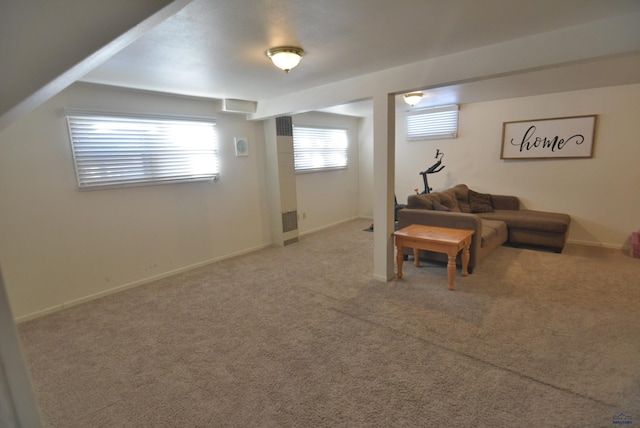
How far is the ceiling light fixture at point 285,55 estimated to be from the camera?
2268mm

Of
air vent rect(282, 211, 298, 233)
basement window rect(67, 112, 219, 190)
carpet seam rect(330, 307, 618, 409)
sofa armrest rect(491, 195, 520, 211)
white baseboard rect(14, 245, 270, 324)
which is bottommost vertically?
carpet seam rect(330, 307, 618, 409)

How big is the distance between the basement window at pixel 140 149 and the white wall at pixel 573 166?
13.7 feet

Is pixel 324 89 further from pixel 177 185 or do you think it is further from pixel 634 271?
pixel 634 271

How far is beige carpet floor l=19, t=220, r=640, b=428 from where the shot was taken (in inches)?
67.7

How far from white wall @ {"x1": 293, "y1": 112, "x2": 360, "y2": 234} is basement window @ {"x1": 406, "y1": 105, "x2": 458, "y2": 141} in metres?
1.31

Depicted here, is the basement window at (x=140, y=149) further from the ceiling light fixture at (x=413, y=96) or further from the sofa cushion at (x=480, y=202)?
the sofa cushion at (x=480, y=202)

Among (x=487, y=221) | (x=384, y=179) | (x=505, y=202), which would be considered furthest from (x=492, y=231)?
(x=384, y=179)

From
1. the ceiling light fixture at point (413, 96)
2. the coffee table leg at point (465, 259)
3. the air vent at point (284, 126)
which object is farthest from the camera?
the air vent at point (284, 126)

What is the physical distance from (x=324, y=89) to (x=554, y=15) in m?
2.11

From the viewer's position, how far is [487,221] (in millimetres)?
4359

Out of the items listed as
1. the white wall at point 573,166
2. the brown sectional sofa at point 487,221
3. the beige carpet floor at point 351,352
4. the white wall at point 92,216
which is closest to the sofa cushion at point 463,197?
the brown sectional sofa at point 487,221

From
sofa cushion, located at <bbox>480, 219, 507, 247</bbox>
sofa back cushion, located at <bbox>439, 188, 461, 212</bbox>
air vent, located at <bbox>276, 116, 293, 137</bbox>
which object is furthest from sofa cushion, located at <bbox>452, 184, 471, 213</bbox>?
air vent, located at <bbox>276, 116, 293, 137</bbox>

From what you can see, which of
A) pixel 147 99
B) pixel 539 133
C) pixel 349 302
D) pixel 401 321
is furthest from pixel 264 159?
pixel 539 133

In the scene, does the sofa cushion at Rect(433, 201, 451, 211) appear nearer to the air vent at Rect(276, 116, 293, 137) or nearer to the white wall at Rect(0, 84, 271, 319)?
the air vent at Rect(276, 116, 293, 137)
